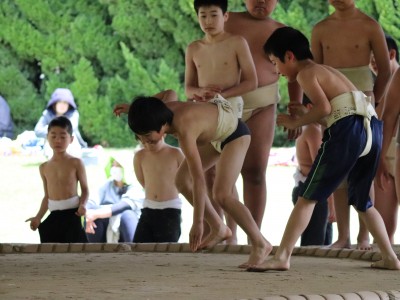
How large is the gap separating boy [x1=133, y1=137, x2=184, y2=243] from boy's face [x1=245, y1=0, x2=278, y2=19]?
91cm

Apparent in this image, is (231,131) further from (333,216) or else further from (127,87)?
(127,87)

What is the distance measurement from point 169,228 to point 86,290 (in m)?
2.28

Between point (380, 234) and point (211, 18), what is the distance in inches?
49.7

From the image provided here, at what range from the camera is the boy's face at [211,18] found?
16.4 feet

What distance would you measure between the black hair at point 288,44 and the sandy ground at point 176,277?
762 millimetres

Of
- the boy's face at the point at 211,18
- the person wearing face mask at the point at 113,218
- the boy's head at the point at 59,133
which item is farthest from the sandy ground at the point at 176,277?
the person wearing face mask at the point at 113,218

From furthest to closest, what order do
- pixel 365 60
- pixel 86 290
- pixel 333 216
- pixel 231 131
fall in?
1. pixel 333 216
2. pixel 365 60
3. pixel 231 131
4. pixel 86 290

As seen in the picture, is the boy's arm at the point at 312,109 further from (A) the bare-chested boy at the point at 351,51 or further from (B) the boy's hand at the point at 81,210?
(B) the boy's hand at the point at 81,210

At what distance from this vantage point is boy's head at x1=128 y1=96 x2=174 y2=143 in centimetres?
424

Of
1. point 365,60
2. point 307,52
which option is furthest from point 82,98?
point 307,52

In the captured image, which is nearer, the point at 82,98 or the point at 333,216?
the point at 333,216

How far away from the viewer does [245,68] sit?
16.5 ft

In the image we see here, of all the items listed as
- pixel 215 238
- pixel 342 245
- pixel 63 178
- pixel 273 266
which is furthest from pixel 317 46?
pixel 63 178

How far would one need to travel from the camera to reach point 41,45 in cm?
1198
